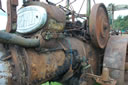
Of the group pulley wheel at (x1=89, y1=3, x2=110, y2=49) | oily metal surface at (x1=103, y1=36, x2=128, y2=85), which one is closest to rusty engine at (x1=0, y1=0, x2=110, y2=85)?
pulley wheel at (x1=89, y1=3, x2=110, y2=49)

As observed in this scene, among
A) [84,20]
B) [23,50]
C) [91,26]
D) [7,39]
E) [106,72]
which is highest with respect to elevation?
[84,20]

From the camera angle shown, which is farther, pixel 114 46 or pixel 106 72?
pixel 114 46

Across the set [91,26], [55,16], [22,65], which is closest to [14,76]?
[22,65]

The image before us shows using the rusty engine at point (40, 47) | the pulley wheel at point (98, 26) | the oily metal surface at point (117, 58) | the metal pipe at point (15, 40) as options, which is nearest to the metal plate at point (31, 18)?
the rusty engine at point (40, 47)

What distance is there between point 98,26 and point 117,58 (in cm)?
75

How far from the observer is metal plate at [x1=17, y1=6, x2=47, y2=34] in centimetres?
158

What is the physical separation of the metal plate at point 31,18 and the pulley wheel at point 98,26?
114cm

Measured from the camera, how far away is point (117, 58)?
2.53 metres

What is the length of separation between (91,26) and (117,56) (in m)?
0.82

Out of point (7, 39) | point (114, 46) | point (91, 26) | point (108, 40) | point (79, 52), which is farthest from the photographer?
point (108, 40)

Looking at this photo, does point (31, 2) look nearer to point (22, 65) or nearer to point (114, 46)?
point (22, 65)

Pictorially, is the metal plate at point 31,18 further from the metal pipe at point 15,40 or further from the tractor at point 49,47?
the metal pipe at point 15,40

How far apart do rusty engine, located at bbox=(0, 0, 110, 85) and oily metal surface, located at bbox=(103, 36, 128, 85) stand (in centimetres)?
39

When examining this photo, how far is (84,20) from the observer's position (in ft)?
9.24
